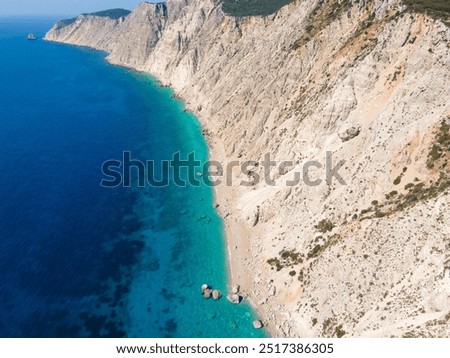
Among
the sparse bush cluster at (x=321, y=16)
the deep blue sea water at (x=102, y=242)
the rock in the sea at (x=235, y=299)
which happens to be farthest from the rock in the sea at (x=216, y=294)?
the sparse bush cluster at (x=321, y=16)

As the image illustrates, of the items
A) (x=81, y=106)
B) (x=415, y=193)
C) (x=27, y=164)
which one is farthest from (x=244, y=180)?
(x=81, y=106)

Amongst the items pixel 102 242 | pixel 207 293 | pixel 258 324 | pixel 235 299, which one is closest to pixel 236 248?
pixel 207 293

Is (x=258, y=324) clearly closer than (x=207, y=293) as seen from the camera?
Yes

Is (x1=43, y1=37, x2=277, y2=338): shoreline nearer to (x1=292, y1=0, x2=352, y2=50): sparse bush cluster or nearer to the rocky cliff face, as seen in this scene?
the rocky cliff face

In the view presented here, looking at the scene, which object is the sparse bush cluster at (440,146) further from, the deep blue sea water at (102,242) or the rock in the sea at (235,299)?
the deep blue sea water at (102,242)

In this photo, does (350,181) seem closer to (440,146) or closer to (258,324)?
(440,146)

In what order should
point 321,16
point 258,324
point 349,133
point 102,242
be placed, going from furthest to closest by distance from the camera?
point 321,16
point 102,242
point 349,133
point 258,324

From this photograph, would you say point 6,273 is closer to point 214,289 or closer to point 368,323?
point 214,289
